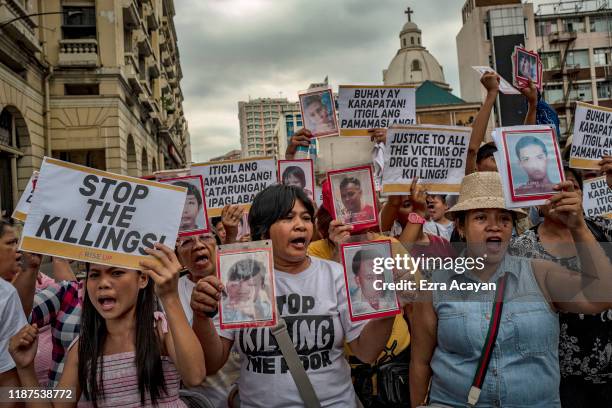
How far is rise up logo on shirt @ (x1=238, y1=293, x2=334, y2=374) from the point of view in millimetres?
2561

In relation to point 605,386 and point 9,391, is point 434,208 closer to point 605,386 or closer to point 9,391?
point 605,386

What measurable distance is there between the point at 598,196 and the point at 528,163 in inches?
70.8

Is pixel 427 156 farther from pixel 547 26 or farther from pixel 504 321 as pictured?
pixel 547 26

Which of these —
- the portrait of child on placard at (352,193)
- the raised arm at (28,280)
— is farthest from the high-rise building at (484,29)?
the raised arm at (28,280)

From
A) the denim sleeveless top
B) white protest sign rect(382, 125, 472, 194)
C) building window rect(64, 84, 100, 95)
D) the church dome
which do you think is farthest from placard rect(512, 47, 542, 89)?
the church dome

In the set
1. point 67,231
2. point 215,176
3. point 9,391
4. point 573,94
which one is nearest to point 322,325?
point 67,231

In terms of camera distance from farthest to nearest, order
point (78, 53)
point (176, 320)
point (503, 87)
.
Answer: point (78, 53)
point (503, 87)
point (176, 320)

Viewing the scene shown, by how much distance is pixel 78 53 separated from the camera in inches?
771

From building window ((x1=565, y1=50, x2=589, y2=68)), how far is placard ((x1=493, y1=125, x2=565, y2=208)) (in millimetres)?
54408

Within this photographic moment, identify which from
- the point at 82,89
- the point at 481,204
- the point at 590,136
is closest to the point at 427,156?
the point at 590,136

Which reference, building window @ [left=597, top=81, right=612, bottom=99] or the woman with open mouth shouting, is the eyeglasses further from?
building window @ [left=597, top=81, right=612, bottom=99]

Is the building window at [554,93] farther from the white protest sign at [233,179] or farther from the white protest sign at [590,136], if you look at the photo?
the white protest sign at [233,179]

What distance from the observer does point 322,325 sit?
2602 mm

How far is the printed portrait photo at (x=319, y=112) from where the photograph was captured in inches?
230
